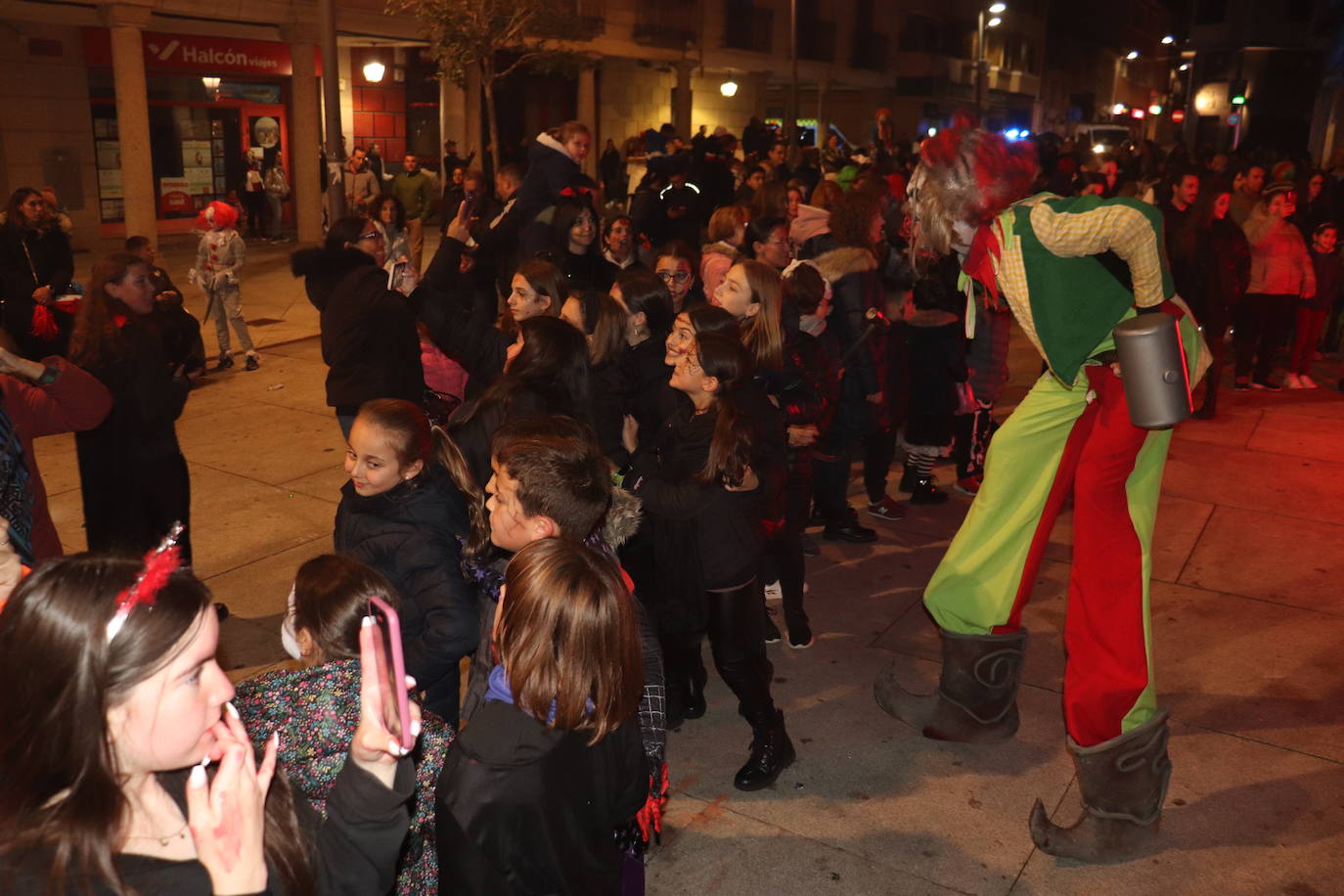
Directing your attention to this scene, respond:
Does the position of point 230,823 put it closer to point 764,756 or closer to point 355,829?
point 355,829

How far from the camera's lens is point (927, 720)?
446cm

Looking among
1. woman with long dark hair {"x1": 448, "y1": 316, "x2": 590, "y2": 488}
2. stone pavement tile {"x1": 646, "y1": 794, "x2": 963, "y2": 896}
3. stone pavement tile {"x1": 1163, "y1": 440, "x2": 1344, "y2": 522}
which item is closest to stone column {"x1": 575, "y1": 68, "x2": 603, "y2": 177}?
stone pavement tile {"x1": 1163, "y1": 440, "x2": 1344, "y2": 522}

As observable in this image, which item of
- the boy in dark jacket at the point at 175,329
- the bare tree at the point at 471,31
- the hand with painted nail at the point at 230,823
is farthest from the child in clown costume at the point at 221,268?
the hand with painted nail at the point at 230,823

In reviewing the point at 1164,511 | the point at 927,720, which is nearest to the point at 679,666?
the point at 927,720

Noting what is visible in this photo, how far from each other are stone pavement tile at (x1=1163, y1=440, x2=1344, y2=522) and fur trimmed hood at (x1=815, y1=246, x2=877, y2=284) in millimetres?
2691

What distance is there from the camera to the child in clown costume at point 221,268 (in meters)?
10.2

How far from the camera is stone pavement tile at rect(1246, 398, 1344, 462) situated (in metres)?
8.35

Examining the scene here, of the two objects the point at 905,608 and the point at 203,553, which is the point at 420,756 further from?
the point at 203,553

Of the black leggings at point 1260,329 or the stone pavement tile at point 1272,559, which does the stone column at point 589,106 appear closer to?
the black leggings at point 1260,329

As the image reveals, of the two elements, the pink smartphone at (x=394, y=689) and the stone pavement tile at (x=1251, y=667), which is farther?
the stone pavement tile at (x=1251, y=667)

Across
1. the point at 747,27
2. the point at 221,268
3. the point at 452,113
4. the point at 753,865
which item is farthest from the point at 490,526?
the point at 747,27

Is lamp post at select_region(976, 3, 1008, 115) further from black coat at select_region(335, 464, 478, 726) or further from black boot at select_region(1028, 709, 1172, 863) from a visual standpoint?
black coat at select_region(335, 464, 478, 726)

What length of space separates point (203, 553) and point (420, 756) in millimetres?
4213

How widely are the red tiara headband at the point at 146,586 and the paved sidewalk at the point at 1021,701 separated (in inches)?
34.7
